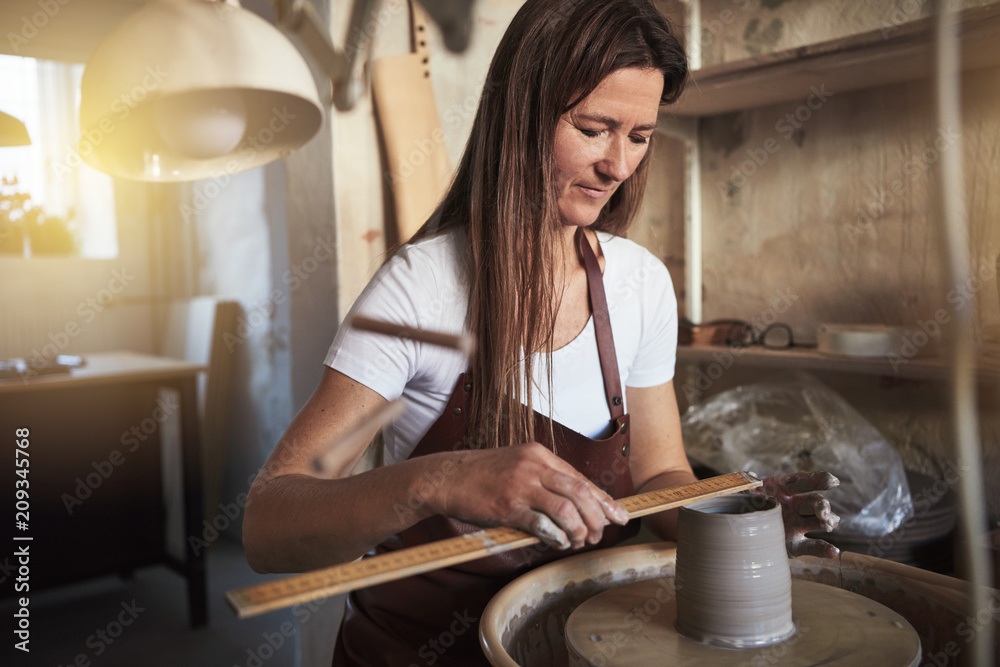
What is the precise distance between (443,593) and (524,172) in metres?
0.62

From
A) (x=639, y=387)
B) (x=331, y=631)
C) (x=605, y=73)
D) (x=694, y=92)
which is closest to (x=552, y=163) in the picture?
(x=605, y=73)

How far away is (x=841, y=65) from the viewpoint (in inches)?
57.2

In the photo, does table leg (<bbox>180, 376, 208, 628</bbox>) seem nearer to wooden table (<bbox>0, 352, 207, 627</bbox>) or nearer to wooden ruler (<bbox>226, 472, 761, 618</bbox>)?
wooden table (<bbox>0, 352, 207, 627</bbox>)

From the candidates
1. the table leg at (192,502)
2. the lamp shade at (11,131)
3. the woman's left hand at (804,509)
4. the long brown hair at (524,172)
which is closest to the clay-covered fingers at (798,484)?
the woman's left hand at (804,509)

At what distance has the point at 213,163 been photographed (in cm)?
109

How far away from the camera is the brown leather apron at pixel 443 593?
1.02 meters

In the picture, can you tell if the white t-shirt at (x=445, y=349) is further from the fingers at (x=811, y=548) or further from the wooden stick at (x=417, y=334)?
the fingers at (x=811, y=548)

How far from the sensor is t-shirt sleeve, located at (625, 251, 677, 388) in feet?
4.16

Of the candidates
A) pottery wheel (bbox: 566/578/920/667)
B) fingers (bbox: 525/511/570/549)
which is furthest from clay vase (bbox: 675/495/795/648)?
fingers (bbox: 525/511/570/549)

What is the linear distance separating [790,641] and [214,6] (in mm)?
1036

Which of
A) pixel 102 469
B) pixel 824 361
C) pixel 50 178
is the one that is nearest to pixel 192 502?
pixel 102 469

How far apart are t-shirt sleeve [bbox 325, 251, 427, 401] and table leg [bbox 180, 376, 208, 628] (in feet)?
6.51

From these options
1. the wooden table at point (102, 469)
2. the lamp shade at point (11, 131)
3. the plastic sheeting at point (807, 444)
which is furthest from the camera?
the wooden table at point (102, 469)

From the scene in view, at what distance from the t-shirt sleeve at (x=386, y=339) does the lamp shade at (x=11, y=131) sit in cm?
74
